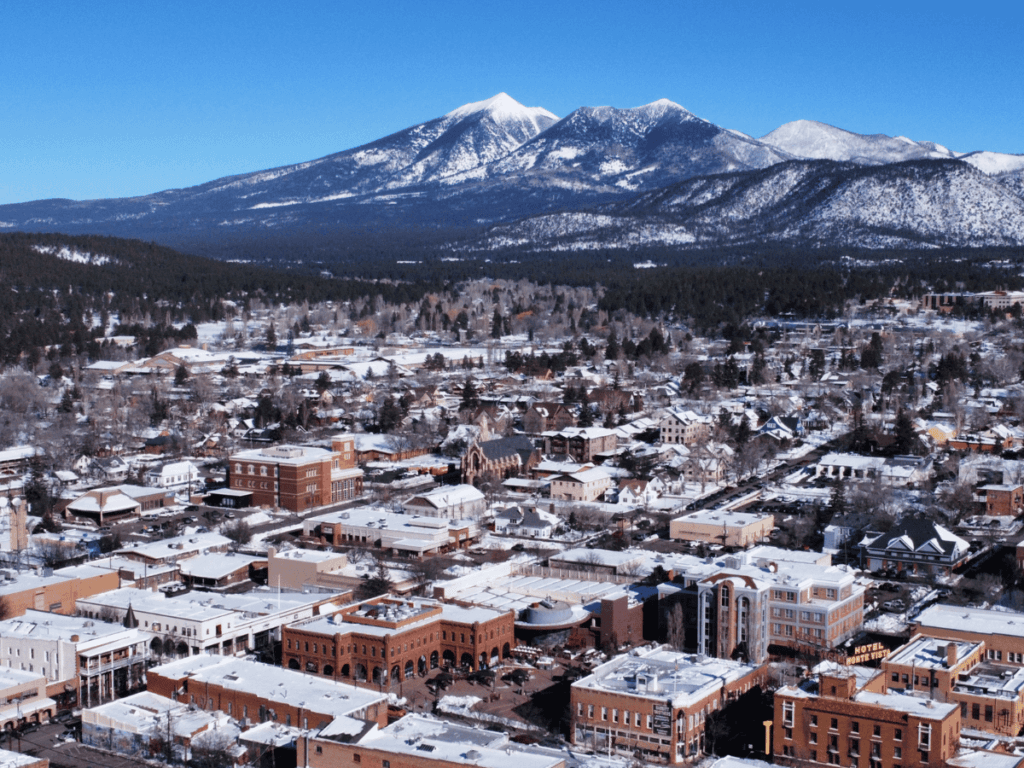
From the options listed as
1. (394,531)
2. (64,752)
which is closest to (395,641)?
(64,752)

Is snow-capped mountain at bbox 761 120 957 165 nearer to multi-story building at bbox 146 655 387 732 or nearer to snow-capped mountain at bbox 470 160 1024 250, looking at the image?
snow-capped mountain at bbox 470 160 1024 250

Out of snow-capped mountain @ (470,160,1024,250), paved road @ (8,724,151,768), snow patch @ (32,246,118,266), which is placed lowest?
paved road @ (8,724,151,768)

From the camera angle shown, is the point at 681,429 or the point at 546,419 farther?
the point at 546,419

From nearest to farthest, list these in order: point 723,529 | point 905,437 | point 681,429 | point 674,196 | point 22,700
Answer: point 22,700 → point 723,529 → point 905,437 → point 681,429 → point 674,196

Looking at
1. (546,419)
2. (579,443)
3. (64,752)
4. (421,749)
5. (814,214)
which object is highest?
(814,214)

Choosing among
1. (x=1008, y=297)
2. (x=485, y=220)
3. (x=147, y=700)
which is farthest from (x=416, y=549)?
(x=485, y=220)

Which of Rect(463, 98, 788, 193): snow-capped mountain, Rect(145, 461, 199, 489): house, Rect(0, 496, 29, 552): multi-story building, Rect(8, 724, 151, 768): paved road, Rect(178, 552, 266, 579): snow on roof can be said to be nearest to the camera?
Rect(8, 724, 151, 768): paved road

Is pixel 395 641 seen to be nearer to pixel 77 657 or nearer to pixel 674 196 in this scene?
pixel 77 657

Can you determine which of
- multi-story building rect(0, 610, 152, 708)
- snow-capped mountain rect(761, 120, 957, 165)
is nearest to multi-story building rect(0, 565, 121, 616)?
multi-story building rect(0, 610, 152, 708)
